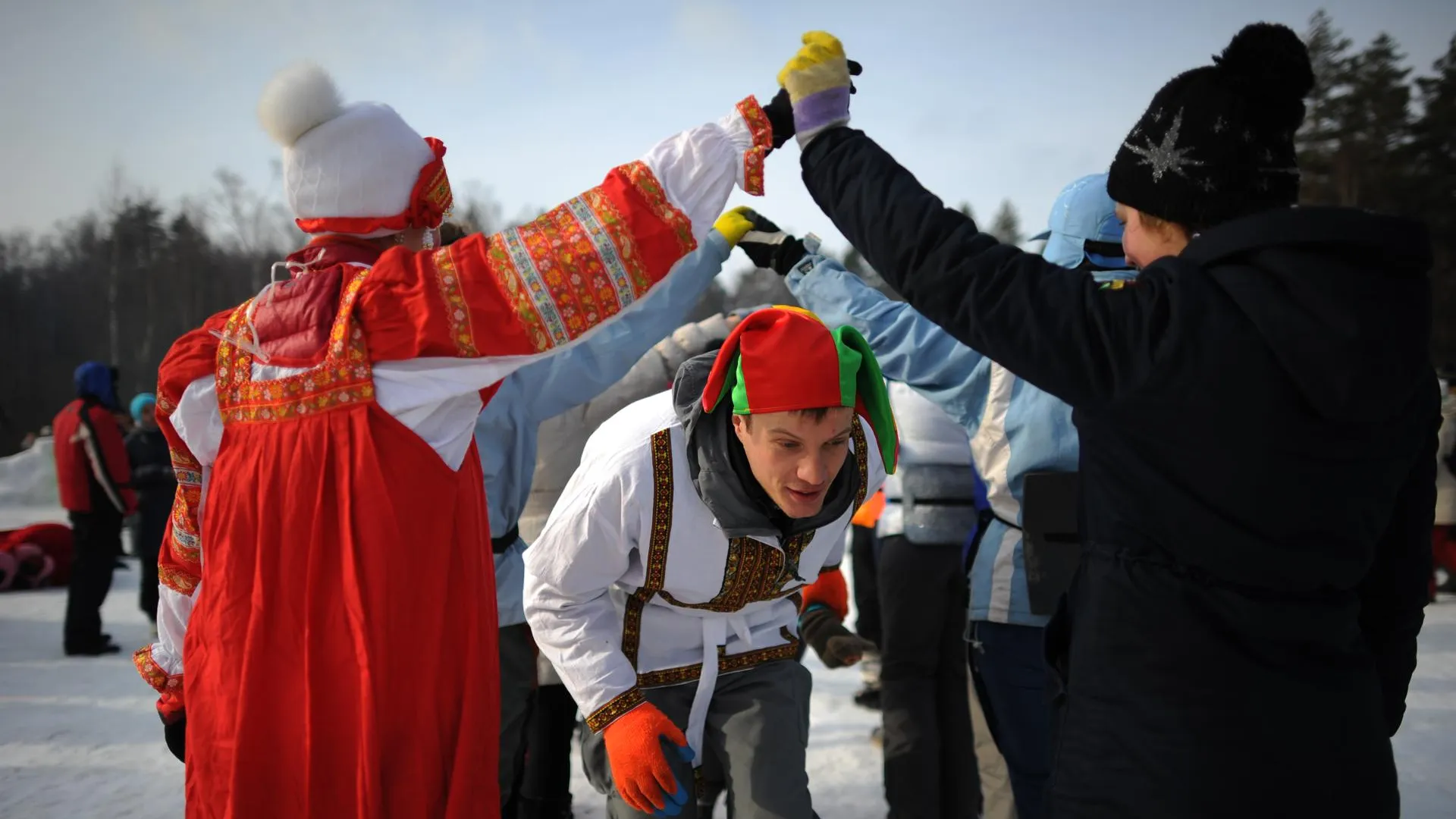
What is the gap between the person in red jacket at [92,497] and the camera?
6789mm

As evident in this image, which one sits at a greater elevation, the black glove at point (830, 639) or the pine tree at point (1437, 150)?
→ the pine tree at point (1437, 150)

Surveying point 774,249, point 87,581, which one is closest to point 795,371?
point 774,249

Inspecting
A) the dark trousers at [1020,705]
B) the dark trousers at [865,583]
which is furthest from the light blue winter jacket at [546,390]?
the dark trousers at [865,583]

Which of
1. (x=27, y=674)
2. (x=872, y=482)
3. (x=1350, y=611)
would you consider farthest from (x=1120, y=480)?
(x=27, y=674)

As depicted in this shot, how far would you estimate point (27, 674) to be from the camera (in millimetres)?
6266

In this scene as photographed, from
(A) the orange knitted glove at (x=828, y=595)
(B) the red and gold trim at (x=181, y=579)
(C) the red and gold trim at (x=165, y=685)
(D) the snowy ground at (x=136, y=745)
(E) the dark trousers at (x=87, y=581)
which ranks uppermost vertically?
A: (B) the red and gold trim at (x=181, y=579)

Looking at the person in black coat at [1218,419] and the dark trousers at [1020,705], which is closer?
the person in black coat at [1218,419]

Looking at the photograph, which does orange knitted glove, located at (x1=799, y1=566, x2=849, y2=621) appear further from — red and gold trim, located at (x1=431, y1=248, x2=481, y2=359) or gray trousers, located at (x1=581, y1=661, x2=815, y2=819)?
red and gold trim, located at (x1=431, y1=248, x2=481, y2=359)

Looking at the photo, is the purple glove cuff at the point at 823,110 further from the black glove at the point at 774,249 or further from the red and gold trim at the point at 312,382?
the black glove at the point at 774,249

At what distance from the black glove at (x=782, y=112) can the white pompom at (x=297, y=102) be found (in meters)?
0.78

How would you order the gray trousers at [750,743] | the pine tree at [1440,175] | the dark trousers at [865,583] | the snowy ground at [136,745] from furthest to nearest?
1. the pine tree at [1440,175]
2. the dark trousers at [865,583]
3. the snowy ground at [136,745]
4. the gray trousers at [750,743]

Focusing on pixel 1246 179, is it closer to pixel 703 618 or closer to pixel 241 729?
pixel 703 618

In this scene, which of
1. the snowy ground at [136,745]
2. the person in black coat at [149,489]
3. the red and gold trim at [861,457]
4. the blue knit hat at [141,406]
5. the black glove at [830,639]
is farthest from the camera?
the blue knit hat at [141,406]

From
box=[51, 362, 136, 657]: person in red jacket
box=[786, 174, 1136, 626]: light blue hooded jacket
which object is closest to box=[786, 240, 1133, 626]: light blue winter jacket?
box=[786, 174, 1136, 626]: light blue hooded jacket
